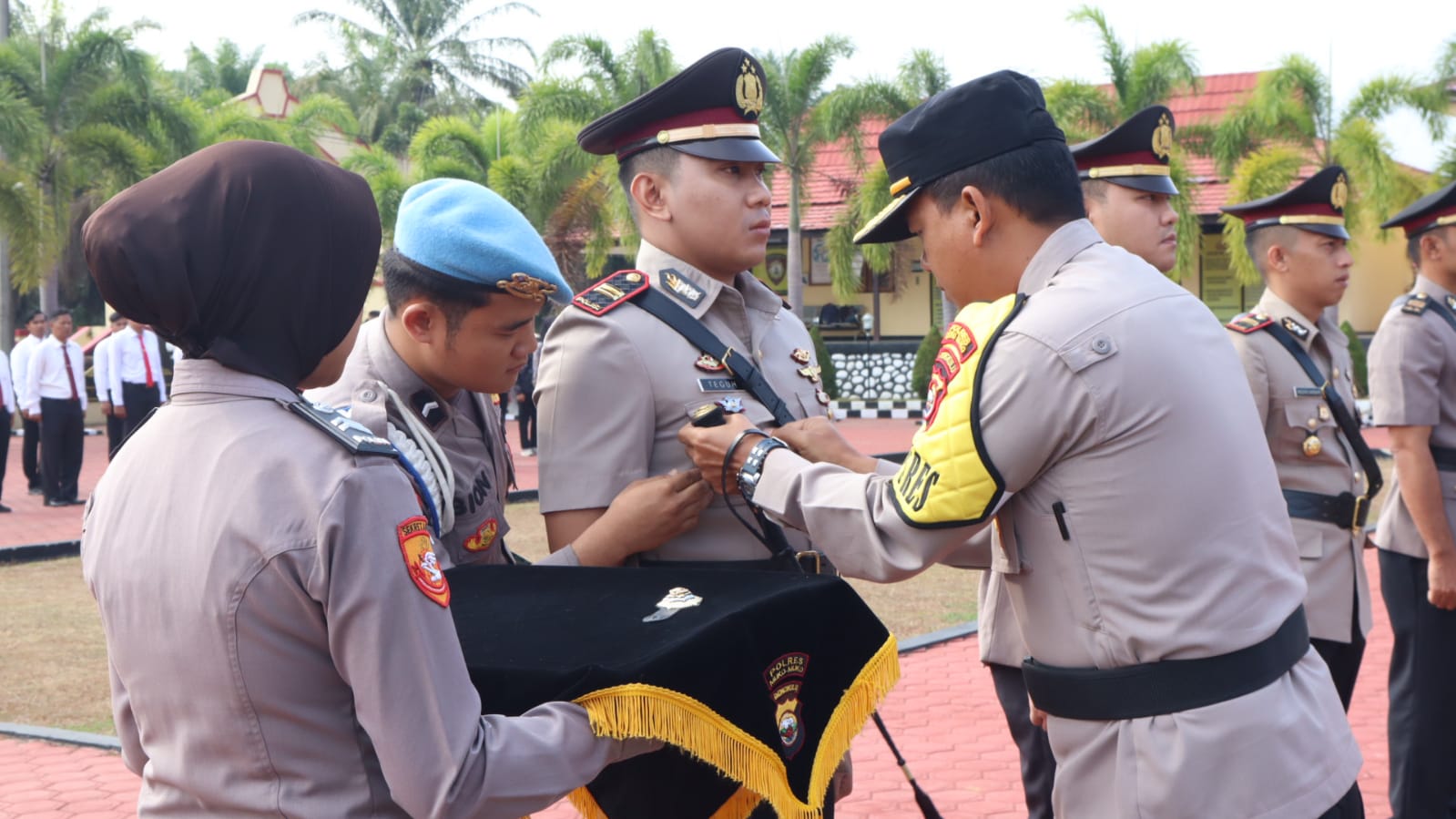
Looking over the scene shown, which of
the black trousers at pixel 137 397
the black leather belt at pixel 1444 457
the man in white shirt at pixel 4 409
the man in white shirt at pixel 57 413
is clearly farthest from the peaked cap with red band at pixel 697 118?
the man in white shirt at pixel 4 409

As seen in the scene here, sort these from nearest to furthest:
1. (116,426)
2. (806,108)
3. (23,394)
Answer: (23,394) < (116,426) < (806,108)

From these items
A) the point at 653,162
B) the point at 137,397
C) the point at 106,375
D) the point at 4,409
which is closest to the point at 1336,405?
the point at 653,162

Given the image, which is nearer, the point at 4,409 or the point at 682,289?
the point at 682,289

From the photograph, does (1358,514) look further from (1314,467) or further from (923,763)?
(923,763)

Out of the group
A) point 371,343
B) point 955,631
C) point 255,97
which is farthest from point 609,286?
point 255,97

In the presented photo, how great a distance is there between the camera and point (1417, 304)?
4102 mm

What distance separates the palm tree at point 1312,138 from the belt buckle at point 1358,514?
49.0 feet

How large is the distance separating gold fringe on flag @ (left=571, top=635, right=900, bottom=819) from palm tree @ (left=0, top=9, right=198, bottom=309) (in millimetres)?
19168

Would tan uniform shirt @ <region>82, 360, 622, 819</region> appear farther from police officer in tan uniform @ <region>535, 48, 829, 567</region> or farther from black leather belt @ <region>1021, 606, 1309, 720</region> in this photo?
police officer in tan uniform @ <region>535, 48, 829, 567</region>

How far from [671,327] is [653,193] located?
1.10ft

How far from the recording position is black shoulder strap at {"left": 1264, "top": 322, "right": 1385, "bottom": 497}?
158 inches

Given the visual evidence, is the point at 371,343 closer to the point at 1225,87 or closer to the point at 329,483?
the point at 329,483

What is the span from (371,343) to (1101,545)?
1300 millimetres

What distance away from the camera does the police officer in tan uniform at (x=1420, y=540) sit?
3.91 m
